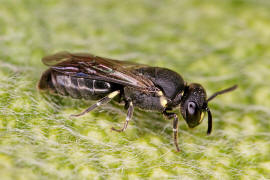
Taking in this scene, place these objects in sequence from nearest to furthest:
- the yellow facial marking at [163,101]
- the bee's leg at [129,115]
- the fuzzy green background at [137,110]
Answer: the fuzzy green background at [137,110] < the bee's leg at [129,115] < the yellow facial marking at [163,101]

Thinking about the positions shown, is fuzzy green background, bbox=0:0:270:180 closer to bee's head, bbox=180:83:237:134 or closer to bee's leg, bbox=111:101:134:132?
bee's leg, bbox=111:101:134:132

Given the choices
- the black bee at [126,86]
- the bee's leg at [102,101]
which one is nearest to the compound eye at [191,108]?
the black bee at [126,86]

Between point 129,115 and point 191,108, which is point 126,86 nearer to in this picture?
point 129,115

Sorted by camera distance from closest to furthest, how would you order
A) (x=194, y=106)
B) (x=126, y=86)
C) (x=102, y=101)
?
(x=194, y=106)
(x=102, y=101)
(x=126, y=86)

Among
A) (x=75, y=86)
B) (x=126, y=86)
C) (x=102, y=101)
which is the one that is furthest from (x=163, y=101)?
(x=75, y=86)

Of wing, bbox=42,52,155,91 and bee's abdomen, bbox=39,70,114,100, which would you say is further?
bee's abdomen, bbox=39,70,114,100

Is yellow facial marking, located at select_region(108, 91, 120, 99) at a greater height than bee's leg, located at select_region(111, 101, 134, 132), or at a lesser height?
greater

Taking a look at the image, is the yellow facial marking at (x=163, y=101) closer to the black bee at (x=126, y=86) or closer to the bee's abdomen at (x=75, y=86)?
the black bee at (x=126, y=86)

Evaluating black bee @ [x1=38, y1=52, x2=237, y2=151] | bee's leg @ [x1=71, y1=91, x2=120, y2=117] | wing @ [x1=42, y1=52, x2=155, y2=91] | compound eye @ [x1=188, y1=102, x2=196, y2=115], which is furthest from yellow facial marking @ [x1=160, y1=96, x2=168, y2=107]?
bee's leg @ [x1=71, y1=91, x2=120, y2=117]
